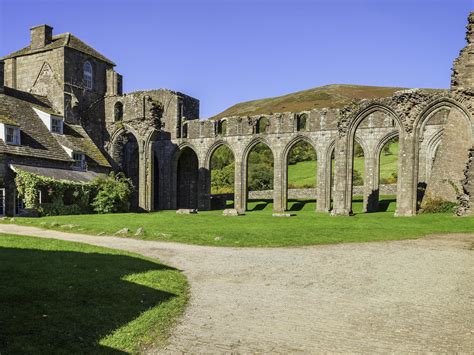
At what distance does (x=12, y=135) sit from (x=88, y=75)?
1381cm

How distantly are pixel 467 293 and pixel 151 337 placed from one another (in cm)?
560

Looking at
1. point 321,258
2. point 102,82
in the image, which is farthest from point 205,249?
point 102,82

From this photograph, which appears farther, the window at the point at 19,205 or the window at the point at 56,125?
the window at the point at 56,125

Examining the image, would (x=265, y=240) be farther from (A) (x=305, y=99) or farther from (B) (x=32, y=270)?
(A) (x=305, y=99)

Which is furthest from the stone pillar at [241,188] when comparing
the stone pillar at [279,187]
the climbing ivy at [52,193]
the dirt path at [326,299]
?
the dirt path at [326,299]

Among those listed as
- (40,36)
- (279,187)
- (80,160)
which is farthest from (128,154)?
(279,187)

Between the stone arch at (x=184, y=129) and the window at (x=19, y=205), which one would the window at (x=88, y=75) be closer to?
the stone arch at (x=184, y=129)

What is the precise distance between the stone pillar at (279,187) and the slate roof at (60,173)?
541 inches

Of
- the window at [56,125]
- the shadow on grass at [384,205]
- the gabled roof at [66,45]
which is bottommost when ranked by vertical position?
the shadow on grass at [384,205]

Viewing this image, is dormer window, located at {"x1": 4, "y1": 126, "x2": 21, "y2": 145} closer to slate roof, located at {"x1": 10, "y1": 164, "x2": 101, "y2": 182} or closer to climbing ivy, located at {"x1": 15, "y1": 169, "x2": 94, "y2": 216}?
slate roof, located at {"x1": 10, "y1": 164, "x2": 101, "y2": 182}

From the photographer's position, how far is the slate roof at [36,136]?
27.4 metres

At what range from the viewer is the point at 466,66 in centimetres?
2342

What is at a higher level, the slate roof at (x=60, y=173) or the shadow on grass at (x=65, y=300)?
the slate roof at (x=60, y=173)

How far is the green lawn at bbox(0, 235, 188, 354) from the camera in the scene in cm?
→ 509
